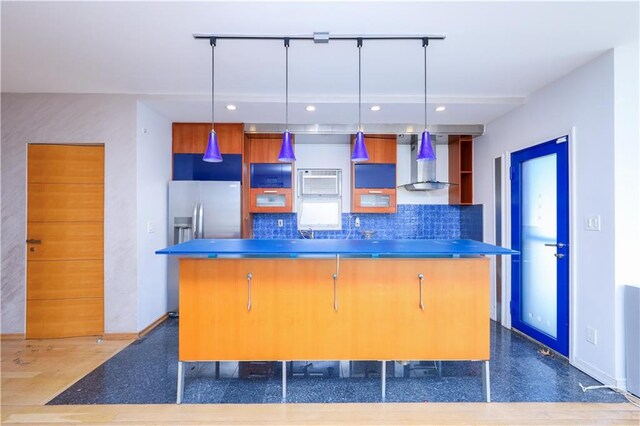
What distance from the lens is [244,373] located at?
244 centimetres

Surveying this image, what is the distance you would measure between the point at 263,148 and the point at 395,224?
228 cm

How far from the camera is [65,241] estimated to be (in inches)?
124

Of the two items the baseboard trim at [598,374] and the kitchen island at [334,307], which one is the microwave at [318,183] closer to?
the kitchen island at [334,307]

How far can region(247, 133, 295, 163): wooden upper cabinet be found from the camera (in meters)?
4.23

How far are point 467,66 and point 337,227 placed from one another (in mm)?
2660

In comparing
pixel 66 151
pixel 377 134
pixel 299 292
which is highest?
pixel 377 134

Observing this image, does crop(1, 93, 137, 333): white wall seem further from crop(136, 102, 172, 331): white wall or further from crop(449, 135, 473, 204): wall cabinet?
crop(449, 135, 473, 204): wall cabinet

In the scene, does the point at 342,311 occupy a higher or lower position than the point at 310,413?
higher

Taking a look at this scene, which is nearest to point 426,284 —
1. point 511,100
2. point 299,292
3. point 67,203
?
point 299,292

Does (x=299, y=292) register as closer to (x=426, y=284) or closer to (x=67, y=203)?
(x=426, y=284)

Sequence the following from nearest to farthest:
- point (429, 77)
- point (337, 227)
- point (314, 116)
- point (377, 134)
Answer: point (429, 77)
point (314, 116)
point (377, 134)
point (337, 227)

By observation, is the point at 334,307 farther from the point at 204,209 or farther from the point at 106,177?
the point at 106,177

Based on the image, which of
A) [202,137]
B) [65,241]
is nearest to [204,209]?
[202,137]

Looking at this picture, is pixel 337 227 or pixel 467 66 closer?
pixel 467 66
